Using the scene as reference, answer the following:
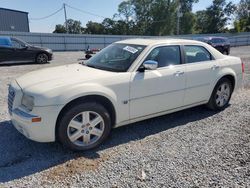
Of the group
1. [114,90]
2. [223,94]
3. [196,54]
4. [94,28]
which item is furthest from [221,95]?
[94,28]

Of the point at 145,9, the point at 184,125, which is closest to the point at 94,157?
the point at 184,125

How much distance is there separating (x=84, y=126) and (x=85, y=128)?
0.04 metres

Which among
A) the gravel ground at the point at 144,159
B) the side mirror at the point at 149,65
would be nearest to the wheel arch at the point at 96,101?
the gravel ground at the point at 144,159

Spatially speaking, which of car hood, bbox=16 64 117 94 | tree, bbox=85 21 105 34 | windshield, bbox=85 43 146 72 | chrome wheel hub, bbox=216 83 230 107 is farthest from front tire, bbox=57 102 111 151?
tree, bbox=85 21 105 34

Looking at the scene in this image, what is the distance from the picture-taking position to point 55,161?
319 centimetres

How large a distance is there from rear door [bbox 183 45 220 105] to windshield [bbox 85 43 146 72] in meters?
1.06

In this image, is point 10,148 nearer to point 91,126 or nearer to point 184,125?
point 91,126

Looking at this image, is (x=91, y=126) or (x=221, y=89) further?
(x=221, y=89)

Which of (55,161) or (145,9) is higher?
(145,9)

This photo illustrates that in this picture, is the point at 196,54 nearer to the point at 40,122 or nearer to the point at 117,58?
the point at 117,58

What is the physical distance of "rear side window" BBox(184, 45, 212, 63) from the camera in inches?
178

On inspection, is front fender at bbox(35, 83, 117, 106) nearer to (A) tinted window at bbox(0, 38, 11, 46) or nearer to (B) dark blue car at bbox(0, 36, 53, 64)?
(B) dark blue car at bbox(0, 36, 53, 64)

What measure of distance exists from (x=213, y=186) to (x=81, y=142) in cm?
184

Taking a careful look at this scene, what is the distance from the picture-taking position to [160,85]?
3.96 m
